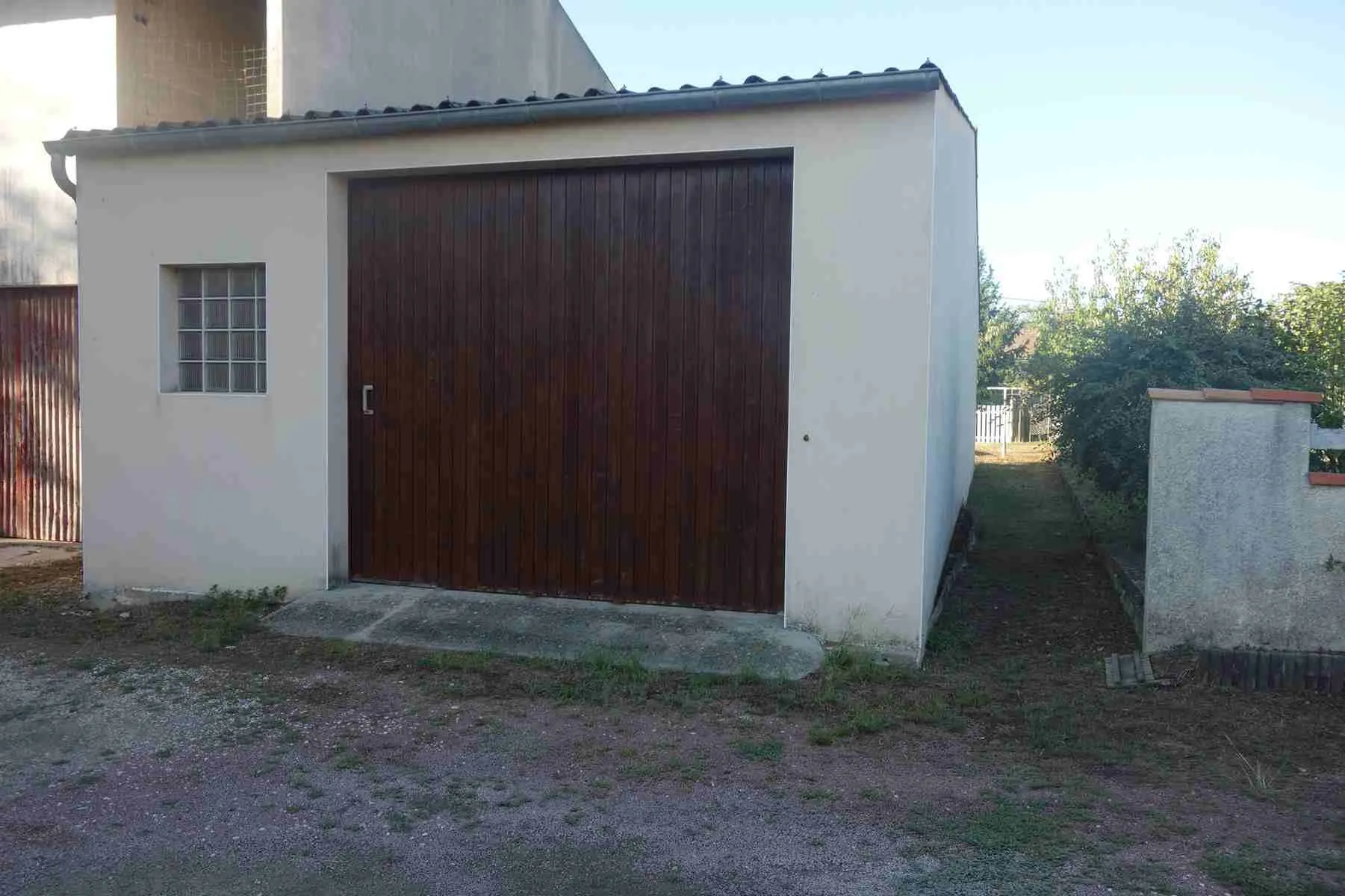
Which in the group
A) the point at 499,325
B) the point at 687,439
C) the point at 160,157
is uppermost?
the point at 160,157

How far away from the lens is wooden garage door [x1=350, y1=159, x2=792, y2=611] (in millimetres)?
6852

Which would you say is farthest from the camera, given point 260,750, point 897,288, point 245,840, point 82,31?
point 82,31

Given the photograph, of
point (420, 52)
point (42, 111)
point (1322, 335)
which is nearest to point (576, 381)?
point (1322, 335)

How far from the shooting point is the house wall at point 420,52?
393 inches

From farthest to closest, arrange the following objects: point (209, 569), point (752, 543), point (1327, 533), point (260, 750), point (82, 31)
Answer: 1. point (82, 31)
2. point (209, 569)
3. point (752, 543)
4. point (1327, 533)
5. point (260, 750)

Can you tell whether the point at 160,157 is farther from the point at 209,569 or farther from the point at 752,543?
the point at 752,543

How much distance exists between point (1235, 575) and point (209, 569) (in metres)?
6.93

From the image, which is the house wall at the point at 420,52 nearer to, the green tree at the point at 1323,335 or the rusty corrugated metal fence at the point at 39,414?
the rusty corrugated metal fence at the point at 39,414

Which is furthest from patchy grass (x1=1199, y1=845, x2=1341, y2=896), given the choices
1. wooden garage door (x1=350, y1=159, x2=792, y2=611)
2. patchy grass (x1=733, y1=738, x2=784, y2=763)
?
wooden garage door (x1=350, y1=159, x2=792, y2=611)

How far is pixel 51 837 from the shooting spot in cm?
414

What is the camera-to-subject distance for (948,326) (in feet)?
27.8

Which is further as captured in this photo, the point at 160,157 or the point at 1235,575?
the point at 160,157

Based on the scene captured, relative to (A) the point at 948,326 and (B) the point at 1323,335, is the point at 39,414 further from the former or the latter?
(B) the point at 1323,335

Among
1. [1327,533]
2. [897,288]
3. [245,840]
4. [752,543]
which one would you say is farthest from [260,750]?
[1327,533]
